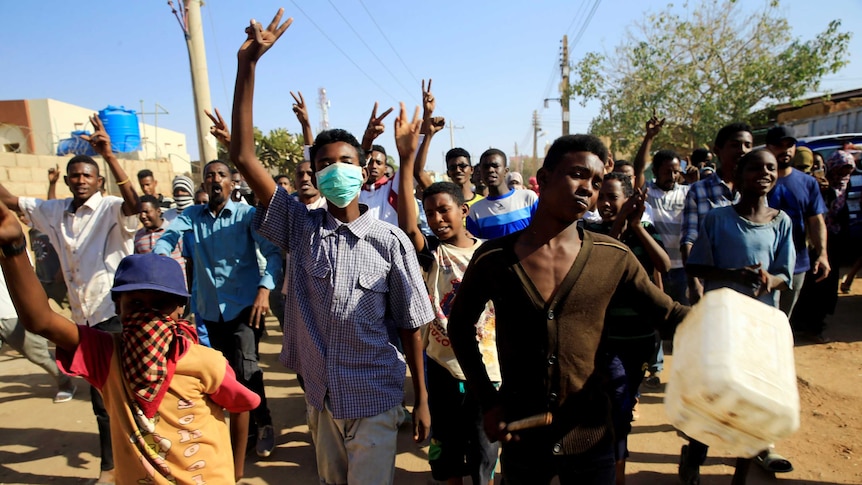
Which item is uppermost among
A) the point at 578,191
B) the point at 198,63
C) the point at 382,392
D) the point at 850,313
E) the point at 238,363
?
the point at 198,63

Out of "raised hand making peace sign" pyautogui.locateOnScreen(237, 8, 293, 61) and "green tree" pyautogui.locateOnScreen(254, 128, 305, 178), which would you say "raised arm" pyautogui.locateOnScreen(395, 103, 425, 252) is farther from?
"green tree" pyautogui.locateOnScreen(254, 128, 305, 178)

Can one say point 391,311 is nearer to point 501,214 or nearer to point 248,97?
point 248,97

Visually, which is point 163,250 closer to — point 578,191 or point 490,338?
point 490,338

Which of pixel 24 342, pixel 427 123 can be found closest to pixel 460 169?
pixel 427 123

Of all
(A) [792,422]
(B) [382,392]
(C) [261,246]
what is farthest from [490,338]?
(C) [261,246]

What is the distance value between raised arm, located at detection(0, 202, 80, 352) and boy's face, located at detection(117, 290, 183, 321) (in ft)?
0.62

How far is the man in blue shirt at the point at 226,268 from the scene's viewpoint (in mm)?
3512

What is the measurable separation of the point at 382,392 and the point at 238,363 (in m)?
1.78

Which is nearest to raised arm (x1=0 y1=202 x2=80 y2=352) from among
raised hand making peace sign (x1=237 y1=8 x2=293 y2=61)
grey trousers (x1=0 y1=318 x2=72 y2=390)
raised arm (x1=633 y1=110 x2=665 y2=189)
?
raised hand making peace sign (x1=237 y1=8 x2=293 y2=61)

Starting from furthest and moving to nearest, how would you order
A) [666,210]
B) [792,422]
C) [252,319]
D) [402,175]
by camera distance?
1. [666,210]
2. [252,319]
3. [402,175]
4. [792,422]

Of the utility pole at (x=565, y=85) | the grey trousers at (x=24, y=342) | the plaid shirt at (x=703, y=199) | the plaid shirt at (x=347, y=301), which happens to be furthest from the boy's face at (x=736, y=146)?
the utility pole at (x=565, y=85)

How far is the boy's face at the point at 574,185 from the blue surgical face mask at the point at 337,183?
0.91 meters

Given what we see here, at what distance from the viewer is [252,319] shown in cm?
343

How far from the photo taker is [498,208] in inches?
157
